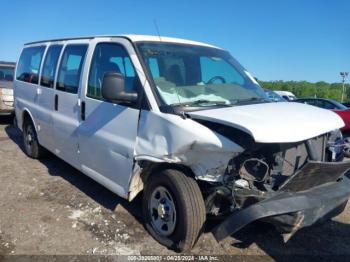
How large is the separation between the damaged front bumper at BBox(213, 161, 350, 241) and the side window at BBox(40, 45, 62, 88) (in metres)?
3.86

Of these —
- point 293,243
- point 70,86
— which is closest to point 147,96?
point 70,86

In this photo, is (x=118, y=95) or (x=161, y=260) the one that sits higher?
(x=118, y=95)

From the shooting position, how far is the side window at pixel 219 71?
15.0 feet

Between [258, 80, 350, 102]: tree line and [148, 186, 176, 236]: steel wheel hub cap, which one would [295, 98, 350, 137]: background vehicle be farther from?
[258, 80, 350, 102]: tree line

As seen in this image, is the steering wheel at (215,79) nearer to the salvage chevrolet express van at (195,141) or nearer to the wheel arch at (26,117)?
the salvage chevrolet express van at (195,141)

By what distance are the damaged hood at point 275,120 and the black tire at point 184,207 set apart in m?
0.63

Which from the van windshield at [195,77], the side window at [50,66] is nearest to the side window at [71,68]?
the side window at [50,66]

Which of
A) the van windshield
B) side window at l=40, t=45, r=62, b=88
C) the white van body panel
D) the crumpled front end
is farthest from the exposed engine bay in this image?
side window at l=40, t=45, r=62, b=88

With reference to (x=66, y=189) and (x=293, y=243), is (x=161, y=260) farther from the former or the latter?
(x=66, y=189)

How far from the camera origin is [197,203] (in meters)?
3.60

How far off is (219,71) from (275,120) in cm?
156

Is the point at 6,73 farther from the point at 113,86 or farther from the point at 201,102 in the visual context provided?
the point at 201,102

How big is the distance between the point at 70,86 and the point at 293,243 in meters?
3.48

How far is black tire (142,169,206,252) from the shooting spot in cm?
359
